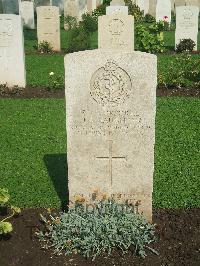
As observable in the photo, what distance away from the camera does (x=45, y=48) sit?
16266 mm

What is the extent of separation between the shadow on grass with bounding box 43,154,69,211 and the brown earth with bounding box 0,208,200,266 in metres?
0.62

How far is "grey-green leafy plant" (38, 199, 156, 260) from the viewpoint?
14.3ft

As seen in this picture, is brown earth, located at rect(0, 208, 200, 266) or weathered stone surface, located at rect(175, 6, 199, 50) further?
weathered stone surface, located at rect(175, 6, 199, 50)

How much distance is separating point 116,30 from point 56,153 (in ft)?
21.2

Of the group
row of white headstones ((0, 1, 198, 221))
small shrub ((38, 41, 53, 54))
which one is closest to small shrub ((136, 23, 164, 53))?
small shrub ((38, 41, 53, 54))

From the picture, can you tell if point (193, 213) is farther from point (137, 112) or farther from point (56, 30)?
point (56, 30)

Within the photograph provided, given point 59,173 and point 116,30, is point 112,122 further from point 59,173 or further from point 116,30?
point 116,30

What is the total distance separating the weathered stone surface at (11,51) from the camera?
1067 centimetres

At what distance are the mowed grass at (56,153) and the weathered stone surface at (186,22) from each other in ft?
21.8

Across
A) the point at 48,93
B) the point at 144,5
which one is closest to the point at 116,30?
the point at 48,93

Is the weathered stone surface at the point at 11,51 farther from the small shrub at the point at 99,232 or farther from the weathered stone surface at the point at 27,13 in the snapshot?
the weathered stone surface at the point at 27,13

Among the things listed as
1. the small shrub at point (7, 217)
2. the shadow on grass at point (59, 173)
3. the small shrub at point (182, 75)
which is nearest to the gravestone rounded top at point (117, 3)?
the small shrub at point (182, 75)

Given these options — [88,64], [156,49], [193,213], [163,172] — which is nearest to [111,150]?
[88,64]

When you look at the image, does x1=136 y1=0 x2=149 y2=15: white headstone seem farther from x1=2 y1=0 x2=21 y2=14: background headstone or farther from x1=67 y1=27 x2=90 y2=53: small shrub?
x1=67 y1=27 x2=90 y2=53: small shrub
